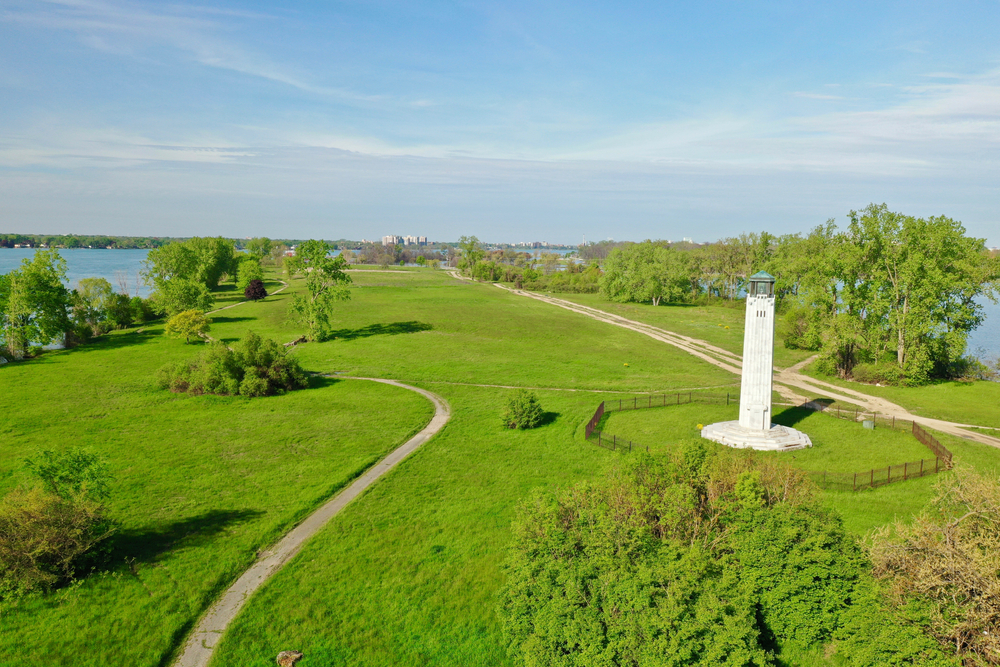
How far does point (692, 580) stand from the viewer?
530 inches

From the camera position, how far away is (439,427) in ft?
112

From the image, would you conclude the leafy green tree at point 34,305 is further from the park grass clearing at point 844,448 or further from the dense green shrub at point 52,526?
the park grass clearing at point 844,448

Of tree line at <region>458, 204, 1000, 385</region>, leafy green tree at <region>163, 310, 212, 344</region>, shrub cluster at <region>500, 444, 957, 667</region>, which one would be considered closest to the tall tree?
tree line at <region>458, 204, 1000, 385</region>

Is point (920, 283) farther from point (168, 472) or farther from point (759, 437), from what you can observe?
point (168, 472)

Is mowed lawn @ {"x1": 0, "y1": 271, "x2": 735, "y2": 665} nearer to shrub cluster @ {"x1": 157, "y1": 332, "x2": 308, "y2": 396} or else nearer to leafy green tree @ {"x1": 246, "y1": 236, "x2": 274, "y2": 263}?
shrub cluster @ {"x1": 157, "y1": 332, "x2": 308, "y2": 396}

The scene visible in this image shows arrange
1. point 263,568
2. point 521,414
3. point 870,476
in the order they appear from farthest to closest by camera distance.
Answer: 1. point 521,414
2. point 870,476
3. point 263,568

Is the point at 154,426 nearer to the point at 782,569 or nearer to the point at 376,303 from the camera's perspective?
the point at 782,569

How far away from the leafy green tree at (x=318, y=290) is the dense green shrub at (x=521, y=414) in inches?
1441

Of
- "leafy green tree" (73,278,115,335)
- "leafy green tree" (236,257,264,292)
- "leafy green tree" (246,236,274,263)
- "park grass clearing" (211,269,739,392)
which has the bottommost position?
"park grass clearing" (211,269,739,392)

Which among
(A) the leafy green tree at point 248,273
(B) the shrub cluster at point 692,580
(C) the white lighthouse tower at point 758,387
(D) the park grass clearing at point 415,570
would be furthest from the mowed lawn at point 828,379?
(A) the leafy green tree at point 248,273

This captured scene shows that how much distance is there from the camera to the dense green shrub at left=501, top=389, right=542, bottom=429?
33.9 m

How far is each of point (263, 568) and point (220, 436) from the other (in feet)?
50.8

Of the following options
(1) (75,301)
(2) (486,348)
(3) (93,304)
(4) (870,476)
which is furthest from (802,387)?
(3) (93,304)

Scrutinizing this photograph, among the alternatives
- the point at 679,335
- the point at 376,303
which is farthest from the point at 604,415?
the point at 376,303
